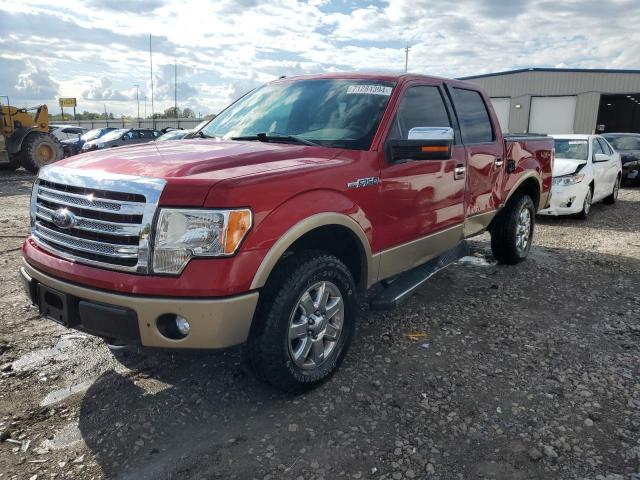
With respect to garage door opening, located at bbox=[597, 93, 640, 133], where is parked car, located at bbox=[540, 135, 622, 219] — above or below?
below

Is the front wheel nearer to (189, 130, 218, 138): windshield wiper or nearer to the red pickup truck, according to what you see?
the red pickup truck

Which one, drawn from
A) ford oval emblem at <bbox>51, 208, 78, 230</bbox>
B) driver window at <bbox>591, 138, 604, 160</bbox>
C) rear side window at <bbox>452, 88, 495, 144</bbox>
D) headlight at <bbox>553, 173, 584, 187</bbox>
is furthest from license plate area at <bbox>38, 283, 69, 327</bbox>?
driver window at <bbox>591, 138, 604, 160</bbox>

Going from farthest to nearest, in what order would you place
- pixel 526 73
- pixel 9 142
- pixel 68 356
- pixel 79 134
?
pixel 526 73
pixel 79 134
pixel 9 142
pixel 68 356

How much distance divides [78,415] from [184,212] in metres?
1.44

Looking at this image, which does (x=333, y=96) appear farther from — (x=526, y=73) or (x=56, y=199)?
(x=526, y=73)

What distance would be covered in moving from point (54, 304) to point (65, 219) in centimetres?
47

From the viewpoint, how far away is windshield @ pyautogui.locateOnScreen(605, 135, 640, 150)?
14461 mm

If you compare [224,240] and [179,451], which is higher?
[224,240]

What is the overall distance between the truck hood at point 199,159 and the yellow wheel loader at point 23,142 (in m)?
14.5

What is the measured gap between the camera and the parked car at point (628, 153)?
552 inches

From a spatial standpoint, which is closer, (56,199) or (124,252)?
(124,252)

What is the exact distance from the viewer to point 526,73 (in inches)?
1265

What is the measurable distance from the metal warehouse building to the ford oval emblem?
3236 cm

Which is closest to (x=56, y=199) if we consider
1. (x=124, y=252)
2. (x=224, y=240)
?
(x=124, y=252)
